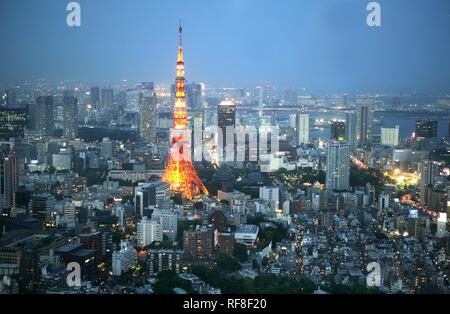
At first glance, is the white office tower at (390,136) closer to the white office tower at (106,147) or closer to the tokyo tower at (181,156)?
the tokyo tower at (181,156)

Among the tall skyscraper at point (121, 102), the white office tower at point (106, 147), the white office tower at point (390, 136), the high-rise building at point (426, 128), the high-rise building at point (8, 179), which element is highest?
the tall skyscraper at point (121, 102)

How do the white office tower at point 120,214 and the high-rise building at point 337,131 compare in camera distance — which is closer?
the white office tower at point 120,214

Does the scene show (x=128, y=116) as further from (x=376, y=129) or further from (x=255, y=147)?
(x=376, y=129)

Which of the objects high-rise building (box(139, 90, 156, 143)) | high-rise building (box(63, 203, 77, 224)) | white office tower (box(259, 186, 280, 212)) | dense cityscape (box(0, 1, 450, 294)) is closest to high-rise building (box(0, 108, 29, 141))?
dense cityscape (box(0, 1, 450, 294))

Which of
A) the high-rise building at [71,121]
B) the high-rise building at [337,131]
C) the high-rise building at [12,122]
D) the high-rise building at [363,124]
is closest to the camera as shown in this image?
the high-rise building at [12,122]

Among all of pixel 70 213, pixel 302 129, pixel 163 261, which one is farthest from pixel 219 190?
pixel 302 129

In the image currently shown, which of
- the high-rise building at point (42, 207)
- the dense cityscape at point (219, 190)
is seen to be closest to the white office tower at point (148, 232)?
the dense cityscape at point (219, 190)
